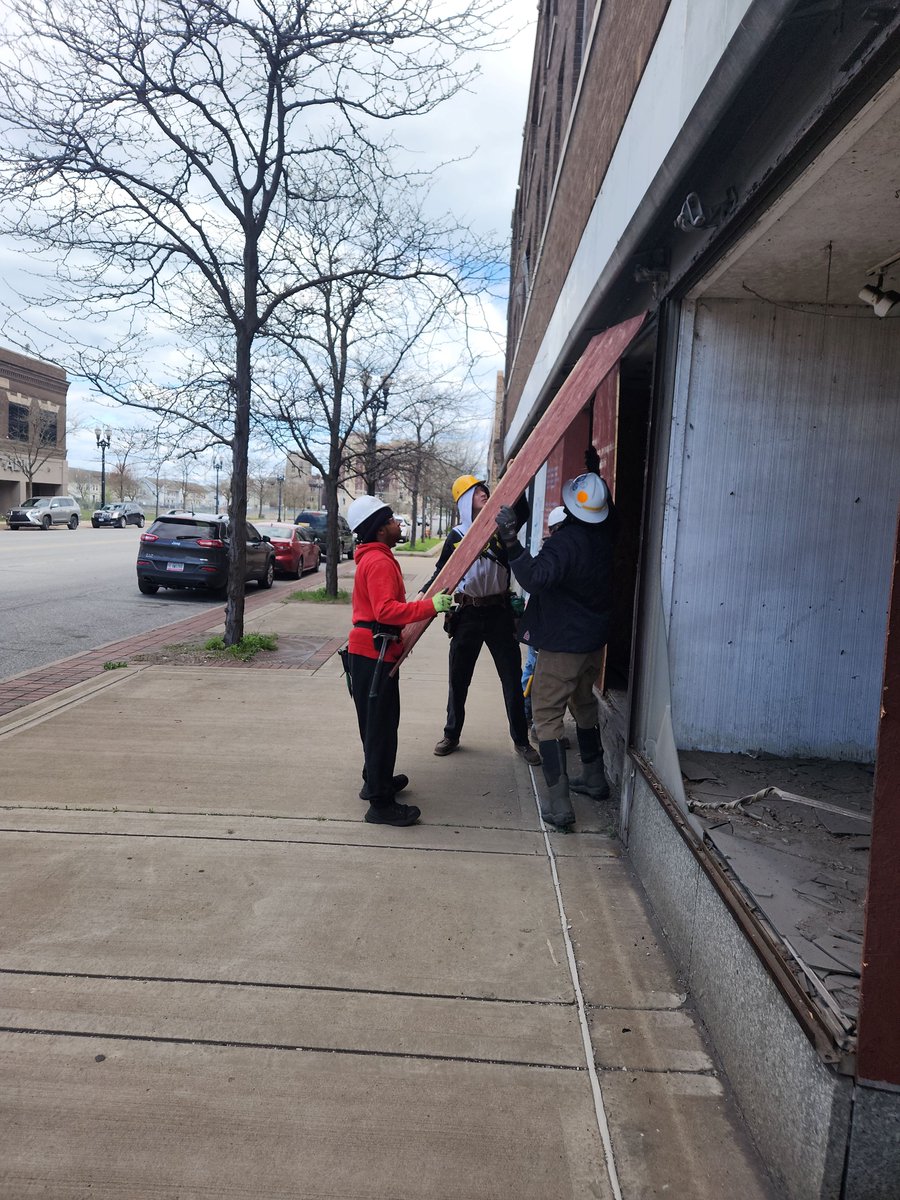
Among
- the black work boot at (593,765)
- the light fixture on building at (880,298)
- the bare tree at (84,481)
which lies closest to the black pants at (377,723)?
the black work boot at (593,765)

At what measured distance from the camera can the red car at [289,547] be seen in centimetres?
2208

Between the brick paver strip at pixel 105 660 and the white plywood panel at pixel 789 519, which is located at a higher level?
the white plywood panel at pixel 789 519

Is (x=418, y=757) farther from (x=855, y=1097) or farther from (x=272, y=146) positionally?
(x=272, y=146)

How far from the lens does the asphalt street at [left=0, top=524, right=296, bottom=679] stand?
402 inches

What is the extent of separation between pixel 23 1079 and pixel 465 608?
3857 millimetres

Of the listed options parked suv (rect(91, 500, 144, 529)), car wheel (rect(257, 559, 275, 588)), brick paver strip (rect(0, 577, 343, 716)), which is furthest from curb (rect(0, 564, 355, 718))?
parked suv (rect(91, 500, 144, 529))

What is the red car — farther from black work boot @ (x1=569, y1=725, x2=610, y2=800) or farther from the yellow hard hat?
black work boot @ (x1=569, y1=725, x2=610, y2=800)

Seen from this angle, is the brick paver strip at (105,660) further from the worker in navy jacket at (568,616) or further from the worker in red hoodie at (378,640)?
the worker in navy jacket at (568,616)

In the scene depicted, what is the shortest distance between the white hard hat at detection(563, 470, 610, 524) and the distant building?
185ft

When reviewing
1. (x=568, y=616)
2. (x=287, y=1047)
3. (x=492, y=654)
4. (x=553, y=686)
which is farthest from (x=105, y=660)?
(x=287, y=1047)

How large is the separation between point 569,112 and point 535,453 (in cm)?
742

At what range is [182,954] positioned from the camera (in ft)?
10.7

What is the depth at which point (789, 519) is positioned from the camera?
4.17 metres

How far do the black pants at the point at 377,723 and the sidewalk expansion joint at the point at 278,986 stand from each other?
5.21ft
